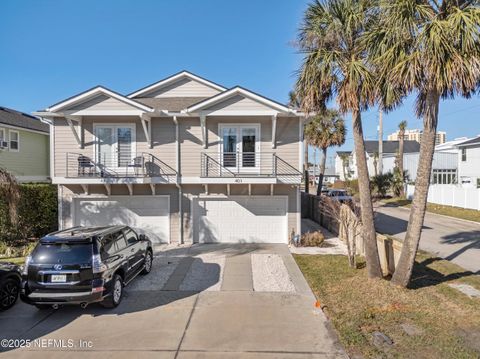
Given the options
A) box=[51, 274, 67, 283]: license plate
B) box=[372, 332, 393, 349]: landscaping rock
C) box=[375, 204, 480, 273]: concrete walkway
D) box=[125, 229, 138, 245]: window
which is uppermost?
box=[125, 229, 138, 245]: window

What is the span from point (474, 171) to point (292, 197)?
26600 millimetres

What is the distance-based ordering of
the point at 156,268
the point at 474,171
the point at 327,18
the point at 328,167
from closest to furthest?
the point at 327,18 → the point at 156,268 → the point at 474,171 → the point at 328,167

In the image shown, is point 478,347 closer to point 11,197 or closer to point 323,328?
point 323,328

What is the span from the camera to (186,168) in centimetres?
1342

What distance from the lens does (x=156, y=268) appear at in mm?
10242

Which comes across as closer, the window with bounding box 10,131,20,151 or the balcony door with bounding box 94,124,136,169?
the balcony door with bounding box 94,124,136,169

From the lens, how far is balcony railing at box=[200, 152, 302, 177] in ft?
43.3

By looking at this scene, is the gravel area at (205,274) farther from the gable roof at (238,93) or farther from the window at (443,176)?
the window at (443,176)

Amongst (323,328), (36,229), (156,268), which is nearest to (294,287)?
(323,328)

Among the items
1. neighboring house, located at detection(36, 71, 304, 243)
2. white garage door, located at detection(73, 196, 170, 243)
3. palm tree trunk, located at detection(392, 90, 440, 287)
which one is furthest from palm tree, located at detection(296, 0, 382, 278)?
white garage door, located at detection(73, 196, 170, 243)

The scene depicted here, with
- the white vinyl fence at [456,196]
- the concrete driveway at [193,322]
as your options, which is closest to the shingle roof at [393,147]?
the white vinyl fence at [456,196]

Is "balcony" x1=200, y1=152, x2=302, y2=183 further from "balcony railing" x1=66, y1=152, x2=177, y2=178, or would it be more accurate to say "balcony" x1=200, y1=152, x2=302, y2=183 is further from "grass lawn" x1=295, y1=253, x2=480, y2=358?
"grass lawn" x1=295, y1=253, x2=480, y2=358

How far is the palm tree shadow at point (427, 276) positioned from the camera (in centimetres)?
828

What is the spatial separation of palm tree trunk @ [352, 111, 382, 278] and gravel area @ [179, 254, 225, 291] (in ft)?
13.5
